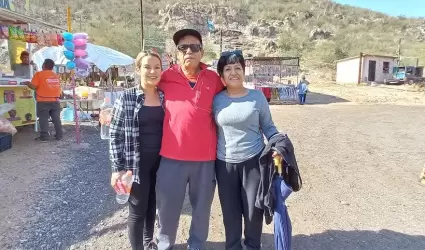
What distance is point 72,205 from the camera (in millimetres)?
4145

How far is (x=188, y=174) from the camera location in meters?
2.60

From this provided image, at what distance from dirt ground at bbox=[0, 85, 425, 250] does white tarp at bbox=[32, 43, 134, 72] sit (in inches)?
239

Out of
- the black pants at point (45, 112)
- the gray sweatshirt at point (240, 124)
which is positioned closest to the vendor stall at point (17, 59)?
the black pants at point (45, 112)

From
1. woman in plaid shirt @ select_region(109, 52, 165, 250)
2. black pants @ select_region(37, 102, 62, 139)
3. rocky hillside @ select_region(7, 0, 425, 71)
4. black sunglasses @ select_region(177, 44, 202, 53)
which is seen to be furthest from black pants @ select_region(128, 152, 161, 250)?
rocky hillside @ select_region(7, 0, 425, 71)

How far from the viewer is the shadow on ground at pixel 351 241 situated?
3.18m

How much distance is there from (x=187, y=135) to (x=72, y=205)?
7.77 ft

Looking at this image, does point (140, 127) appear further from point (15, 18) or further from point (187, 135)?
point (15, 18)

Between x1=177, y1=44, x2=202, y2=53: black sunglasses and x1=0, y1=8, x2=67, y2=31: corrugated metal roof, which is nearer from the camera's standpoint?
x1=177, y1=44, x2=202, y2=53: black sunglasses

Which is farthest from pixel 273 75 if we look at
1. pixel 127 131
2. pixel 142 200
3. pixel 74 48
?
pixel 127 131

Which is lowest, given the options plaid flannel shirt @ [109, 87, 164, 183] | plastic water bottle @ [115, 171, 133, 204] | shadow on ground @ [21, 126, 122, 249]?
shadow on ground @ [21, 126, 122, 249]

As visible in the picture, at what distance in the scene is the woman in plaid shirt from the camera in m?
2.51

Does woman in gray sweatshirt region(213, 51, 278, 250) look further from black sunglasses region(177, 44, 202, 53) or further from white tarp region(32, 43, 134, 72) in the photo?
white tarp region(32, 43, 134, 72)

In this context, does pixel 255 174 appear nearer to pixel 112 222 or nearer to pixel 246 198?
pixel 246 198

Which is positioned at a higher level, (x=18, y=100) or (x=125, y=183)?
(x=18, y=100)
